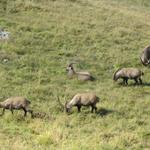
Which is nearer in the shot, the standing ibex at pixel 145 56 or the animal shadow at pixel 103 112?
the animal shadow at pixel 103 112

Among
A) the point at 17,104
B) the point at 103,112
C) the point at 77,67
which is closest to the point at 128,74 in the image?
the point at 77,67

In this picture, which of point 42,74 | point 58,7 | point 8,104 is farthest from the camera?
point 58,7

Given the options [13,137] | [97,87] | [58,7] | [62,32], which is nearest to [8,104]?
[13,137]

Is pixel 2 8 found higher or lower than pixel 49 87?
higher

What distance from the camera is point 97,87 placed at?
2169 cm

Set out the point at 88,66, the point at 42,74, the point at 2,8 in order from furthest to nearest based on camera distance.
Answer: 1. the point at 2,8
2. the point at 88,66
3. the point at 42,74

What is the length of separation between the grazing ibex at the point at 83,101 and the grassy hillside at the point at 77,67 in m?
0.31

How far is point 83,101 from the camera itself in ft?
58.6

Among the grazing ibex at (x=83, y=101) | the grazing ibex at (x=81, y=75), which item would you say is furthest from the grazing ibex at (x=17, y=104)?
the grazing ibex at (x=81, y=75)

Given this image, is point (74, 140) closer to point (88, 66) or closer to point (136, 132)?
point (136, 132)

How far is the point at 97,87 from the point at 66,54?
16.8ft

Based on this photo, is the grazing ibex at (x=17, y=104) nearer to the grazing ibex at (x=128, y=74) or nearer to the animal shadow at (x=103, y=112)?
the animal shadow at (x=103, y=112)

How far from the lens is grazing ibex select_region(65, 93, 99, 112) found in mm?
17781

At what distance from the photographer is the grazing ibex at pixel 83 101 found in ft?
58.3
